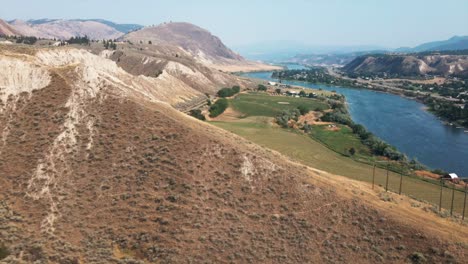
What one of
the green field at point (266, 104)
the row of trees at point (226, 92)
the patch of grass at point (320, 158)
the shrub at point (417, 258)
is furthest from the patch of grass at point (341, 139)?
the row of trees at point (226, 92)

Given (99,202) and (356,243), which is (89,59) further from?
(356,243)

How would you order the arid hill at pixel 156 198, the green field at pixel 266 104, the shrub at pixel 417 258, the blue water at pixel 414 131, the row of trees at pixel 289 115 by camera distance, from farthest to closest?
the green field at pixel 266 104, the row of trees at pixel 289 115, the blue water at pixel 414 131, the arid hill at pixel 156 198, the shrub at pixel 417 258

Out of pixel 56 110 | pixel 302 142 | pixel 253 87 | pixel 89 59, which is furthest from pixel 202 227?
pixel 253 87

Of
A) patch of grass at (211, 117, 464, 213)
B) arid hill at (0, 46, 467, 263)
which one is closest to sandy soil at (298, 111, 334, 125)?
patch of grass at (211, 117, 464, 213)

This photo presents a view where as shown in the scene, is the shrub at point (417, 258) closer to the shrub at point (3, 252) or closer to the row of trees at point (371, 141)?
the shrub at point (3, 252)

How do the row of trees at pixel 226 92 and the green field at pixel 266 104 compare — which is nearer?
the green field at pixel 266 104

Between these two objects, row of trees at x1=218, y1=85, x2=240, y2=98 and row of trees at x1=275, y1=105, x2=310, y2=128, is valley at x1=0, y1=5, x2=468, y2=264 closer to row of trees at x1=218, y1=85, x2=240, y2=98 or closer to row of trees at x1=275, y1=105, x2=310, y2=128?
row of trees at x1=275, y1=105, x2=310, y2=128
